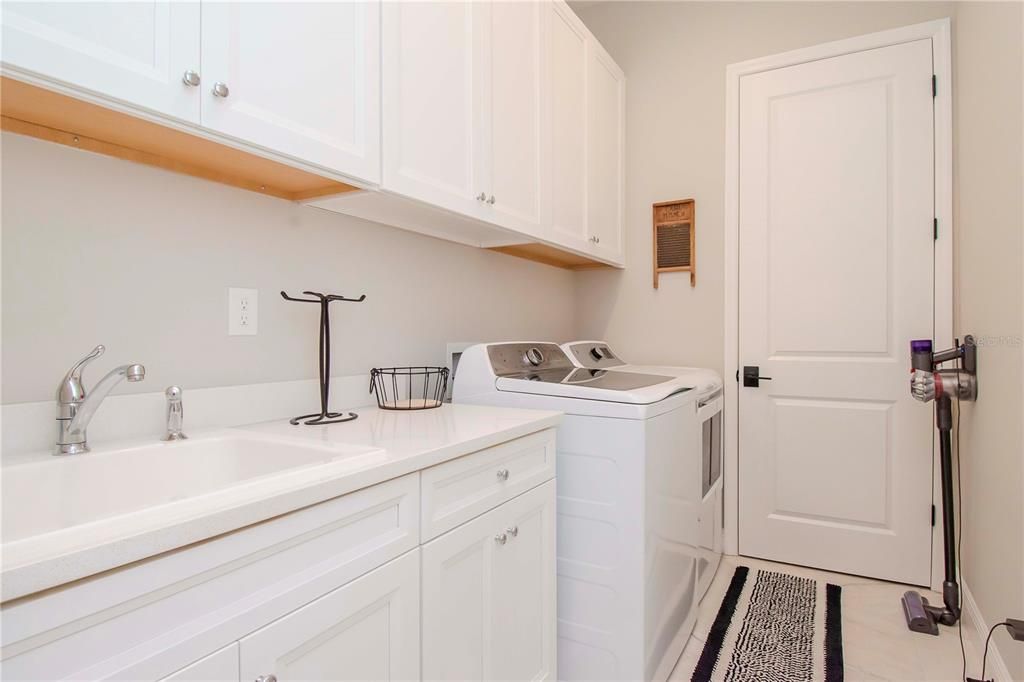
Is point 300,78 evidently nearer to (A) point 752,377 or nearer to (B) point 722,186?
(B) point 722,186

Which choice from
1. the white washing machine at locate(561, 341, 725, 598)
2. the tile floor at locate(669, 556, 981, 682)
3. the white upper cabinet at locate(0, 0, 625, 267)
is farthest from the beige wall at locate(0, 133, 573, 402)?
the tile floor at locate(669, 556, 981, 682)

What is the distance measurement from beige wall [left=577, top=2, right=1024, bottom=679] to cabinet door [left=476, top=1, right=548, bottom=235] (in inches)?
42.7

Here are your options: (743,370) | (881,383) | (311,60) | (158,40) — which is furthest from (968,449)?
(158,40)

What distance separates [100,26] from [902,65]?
2915mm

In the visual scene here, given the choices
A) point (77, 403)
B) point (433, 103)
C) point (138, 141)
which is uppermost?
point (433, 103)

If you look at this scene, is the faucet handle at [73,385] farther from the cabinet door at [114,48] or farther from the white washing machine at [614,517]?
the white washing machine at [614,517]

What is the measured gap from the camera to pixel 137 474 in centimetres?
103

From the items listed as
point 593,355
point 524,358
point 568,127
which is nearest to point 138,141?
point 524,358

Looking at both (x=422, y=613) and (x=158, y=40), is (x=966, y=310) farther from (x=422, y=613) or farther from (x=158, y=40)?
(x=158, y=40)

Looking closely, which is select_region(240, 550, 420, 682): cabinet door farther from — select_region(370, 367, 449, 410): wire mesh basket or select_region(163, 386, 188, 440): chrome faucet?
select_region(370, 367, 449, 410): wire mesh basket

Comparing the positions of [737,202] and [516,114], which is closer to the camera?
[516,114]

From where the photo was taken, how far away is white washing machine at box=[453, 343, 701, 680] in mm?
1530

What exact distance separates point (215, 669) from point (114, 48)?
926mm

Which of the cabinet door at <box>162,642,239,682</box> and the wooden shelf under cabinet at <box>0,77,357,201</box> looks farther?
the wooden shelf under cabinet at <box>0,77,357,201</box>
